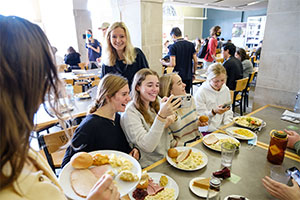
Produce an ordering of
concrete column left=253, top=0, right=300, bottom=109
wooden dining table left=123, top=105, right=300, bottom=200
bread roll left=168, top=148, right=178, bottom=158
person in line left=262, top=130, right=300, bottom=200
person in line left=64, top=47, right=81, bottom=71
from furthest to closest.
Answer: person in line left=64, top=47, right=81, bottom=71 < concrete column left=253, top=0, right=300, bottom=109 < bread roll left=168, top=148, right=178, bottom=158 < wooden dining table left=123, top=105, right=300, bottom=200 < person in line left=262, top=130, right=300, bottom=200

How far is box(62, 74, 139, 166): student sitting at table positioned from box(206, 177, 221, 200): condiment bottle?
2.23 ft

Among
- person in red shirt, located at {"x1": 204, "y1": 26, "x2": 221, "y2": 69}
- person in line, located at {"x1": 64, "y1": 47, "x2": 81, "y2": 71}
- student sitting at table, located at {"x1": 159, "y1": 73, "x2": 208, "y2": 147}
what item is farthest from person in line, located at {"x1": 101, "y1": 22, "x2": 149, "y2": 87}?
person in line, located at {"x1": 64, "y1": 47, "x2": 81, "y2": 71}

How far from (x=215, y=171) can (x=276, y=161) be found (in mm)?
466

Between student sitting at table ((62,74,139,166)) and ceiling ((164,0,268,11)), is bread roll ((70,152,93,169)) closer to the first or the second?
student sitting at table ((62,74,139,166))

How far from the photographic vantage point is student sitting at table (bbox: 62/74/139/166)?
1.39 meters

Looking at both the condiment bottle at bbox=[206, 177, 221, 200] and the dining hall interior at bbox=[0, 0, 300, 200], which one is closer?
the condiment bottle at bbox=[206, 177, 221, 200]

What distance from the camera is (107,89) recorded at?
1543mm

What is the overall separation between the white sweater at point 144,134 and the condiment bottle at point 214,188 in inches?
22.9

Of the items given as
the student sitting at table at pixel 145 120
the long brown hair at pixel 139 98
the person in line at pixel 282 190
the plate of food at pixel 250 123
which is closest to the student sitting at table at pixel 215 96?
the plate of food at pixel 250 123

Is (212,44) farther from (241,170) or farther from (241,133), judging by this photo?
(241,170)

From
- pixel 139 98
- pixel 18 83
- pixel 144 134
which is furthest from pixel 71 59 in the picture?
pixel 18 83

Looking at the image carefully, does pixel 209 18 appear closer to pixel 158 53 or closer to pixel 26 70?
pixel 158 53

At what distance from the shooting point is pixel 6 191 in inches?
19.1

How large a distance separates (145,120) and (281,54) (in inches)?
107
